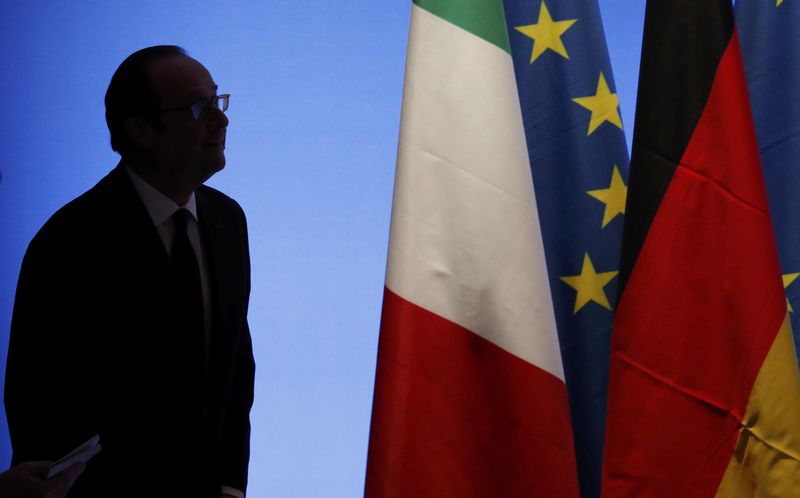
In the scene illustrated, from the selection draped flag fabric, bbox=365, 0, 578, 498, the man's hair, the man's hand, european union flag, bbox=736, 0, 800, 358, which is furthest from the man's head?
european union flag, bbox=736, 0, 800, 358

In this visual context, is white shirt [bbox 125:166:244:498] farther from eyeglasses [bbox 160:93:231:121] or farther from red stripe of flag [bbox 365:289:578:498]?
red stripe of flag [bbox 365:289:578:498]

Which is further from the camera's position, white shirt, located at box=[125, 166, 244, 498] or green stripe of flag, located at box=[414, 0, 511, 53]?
green stripe of flag, located at box=[414, 0, 511, 53]

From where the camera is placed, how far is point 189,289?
1188mm

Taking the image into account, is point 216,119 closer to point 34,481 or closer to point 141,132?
point 141,132

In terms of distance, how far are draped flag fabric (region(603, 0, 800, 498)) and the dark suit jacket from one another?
21.1 inches

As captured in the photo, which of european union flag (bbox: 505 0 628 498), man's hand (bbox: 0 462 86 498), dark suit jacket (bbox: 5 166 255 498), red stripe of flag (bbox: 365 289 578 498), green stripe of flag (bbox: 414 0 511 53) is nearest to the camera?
man's hand (bbox: 0 462 86 498)

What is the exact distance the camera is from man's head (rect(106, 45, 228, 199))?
4.04 ft

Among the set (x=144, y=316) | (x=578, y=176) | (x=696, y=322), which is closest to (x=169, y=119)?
(x=144, y=316)

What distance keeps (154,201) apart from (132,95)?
0.15m

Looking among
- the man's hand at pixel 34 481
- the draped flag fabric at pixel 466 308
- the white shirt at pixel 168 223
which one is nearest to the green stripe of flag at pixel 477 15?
the draped flag fabric at pixel 466 308

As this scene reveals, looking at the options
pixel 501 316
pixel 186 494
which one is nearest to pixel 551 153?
pixel 501 316

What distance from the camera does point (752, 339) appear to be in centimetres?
120

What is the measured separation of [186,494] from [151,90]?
53 cm

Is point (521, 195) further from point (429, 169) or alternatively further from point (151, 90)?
point (151, 90)
